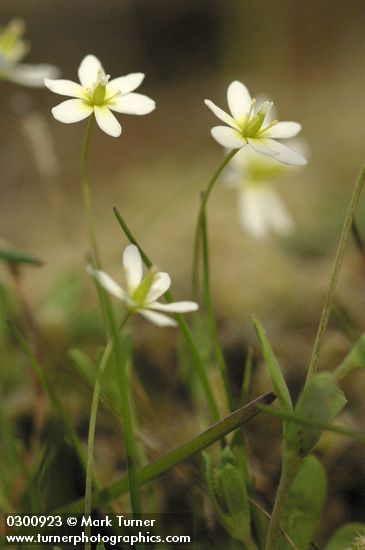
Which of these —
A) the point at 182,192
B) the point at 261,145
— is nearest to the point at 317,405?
the point at 261,145

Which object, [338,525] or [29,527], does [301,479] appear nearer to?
[338,525]

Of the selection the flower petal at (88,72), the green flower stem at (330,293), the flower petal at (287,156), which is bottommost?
the green flower stem at (330,293)

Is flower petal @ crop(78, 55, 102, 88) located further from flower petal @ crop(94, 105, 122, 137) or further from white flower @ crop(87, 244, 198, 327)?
white flower @ crop(87, 244, 198, 327)

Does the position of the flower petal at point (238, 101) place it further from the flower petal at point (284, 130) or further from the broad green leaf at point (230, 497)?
the broad green leaf at point (230, 497)

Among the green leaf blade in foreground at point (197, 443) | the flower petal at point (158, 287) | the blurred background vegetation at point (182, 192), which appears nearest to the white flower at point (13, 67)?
the blurred background vegetation at point (182, 192)

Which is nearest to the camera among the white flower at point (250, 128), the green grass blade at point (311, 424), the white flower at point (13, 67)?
the green grass blade at point (311, 424)

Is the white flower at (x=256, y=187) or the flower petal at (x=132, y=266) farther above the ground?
the white flower at (x=256, y=187)

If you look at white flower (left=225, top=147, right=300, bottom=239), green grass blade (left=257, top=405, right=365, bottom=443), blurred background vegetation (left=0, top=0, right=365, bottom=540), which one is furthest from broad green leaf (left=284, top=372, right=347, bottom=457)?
white flower (left=225, top=147, right=300, bottom=239)
